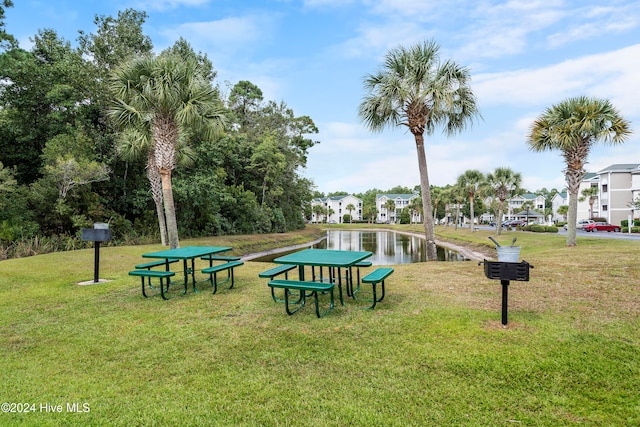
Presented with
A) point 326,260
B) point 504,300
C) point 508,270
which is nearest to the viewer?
point 508,270

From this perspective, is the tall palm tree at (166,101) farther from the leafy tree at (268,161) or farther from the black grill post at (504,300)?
the leafy tree at (268,161)

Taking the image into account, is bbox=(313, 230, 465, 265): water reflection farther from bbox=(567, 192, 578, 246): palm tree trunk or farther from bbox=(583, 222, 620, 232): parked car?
bbox=(583, 222, 620, 232): parked car

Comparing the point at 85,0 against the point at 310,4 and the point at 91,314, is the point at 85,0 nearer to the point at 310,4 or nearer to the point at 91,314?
the point at 310,4

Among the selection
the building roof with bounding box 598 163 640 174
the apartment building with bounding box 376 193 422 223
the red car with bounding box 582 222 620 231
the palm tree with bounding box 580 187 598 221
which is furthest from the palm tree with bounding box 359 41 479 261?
the apartment building with bounding box 376 193 422 223

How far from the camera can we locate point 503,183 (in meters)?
29.1

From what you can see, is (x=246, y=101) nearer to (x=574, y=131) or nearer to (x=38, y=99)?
(x=38, y=99)

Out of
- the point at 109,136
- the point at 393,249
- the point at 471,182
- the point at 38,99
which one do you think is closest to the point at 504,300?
the point at 109,136

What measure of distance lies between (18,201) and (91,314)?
12468 millimetres

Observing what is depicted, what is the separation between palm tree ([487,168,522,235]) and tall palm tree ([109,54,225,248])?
25297 millimetres

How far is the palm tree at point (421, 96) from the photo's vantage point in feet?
37.9

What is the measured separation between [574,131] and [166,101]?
51.8 ft

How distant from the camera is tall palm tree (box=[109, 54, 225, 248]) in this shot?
10.9 meters

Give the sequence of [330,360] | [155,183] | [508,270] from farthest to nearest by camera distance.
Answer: [155,183] < [508,270] < [330,360]

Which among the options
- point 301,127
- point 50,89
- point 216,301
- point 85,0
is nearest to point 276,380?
point 216,301
